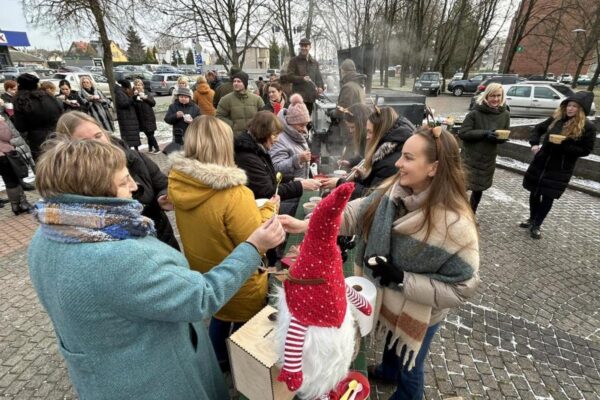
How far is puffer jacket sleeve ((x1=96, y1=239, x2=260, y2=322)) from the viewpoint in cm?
99

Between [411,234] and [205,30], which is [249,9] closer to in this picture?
[205,30]

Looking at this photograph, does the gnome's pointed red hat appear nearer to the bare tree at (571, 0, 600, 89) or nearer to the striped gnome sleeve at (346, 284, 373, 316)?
the striped gnome sleeve at (346, 284, 373, 316)

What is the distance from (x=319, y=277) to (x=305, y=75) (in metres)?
7.94

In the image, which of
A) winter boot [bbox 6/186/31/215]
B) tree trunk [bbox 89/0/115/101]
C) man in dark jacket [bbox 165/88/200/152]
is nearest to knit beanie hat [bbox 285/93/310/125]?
man in dark jacket [bbox 165/88/200/152]

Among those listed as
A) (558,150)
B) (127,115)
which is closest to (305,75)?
(127,115)

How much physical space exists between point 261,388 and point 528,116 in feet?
56.6

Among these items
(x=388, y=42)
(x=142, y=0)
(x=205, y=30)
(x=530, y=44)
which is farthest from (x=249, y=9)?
(x=530, y=44)

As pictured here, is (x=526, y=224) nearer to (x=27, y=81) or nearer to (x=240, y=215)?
(x=240, y=215)

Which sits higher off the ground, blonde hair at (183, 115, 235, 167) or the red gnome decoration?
blonde hair at (183, 115, 235, 167)

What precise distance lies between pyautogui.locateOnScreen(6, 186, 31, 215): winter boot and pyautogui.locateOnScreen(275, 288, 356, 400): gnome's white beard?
20.4 feet

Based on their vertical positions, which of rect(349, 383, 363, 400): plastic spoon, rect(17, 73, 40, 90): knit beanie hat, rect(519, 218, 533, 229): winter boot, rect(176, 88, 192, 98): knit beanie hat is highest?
rect(17, 73, 40, 90): knit beanie hat

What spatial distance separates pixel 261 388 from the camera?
143cm

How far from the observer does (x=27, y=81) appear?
520 cm

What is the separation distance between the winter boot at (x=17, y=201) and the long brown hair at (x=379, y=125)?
19.4ft
